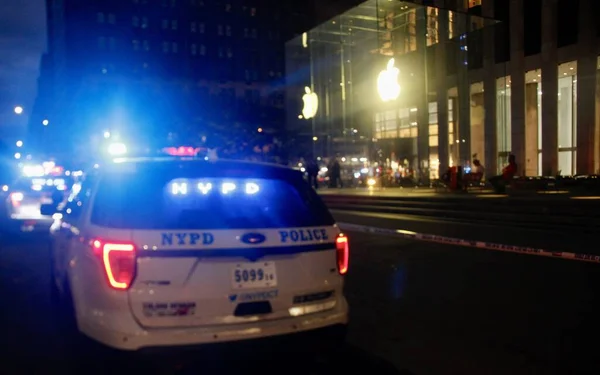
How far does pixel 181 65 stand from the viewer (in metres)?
86.9

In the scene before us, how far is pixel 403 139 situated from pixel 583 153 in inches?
515

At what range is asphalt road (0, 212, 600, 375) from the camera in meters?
5.09

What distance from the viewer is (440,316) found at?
6555 millimetres

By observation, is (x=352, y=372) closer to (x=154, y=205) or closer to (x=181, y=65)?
(x=154, y=205)

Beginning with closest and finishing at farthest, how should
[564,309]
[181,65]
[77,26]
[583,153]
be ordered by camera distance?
[564,309], [583,153], [77,26], [181,65]

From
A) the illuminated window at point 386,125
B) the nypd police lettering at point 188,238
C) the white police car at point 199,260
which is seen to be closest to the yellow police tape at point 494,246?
the white police car at point 199,260

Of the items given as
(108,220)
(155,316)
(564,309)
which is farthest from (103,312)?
(564,309)

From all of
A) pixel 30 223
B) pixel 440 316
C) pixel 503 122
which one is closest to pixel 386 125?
pixel 503 122

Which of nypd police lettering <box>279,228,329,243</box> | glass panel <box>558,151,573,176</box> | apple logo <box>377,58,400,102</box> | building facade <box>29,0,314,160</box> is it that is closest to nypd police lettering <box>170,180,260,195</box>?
nypd police lettering <box>279,228,329,243</box>

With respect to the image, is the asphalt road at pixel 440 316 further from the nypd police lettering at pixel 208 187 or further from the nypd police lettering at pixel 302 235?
the nypd police lettering at pixel 208 187

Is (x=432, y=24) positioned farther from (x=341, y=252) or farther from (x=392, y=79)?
(x=341, y=252)

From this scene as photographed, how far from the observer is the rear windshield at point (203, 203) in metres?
4.12

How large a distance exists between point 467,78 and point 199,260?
1110 inches

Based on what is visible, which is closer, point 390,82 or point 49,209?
point 49,209
